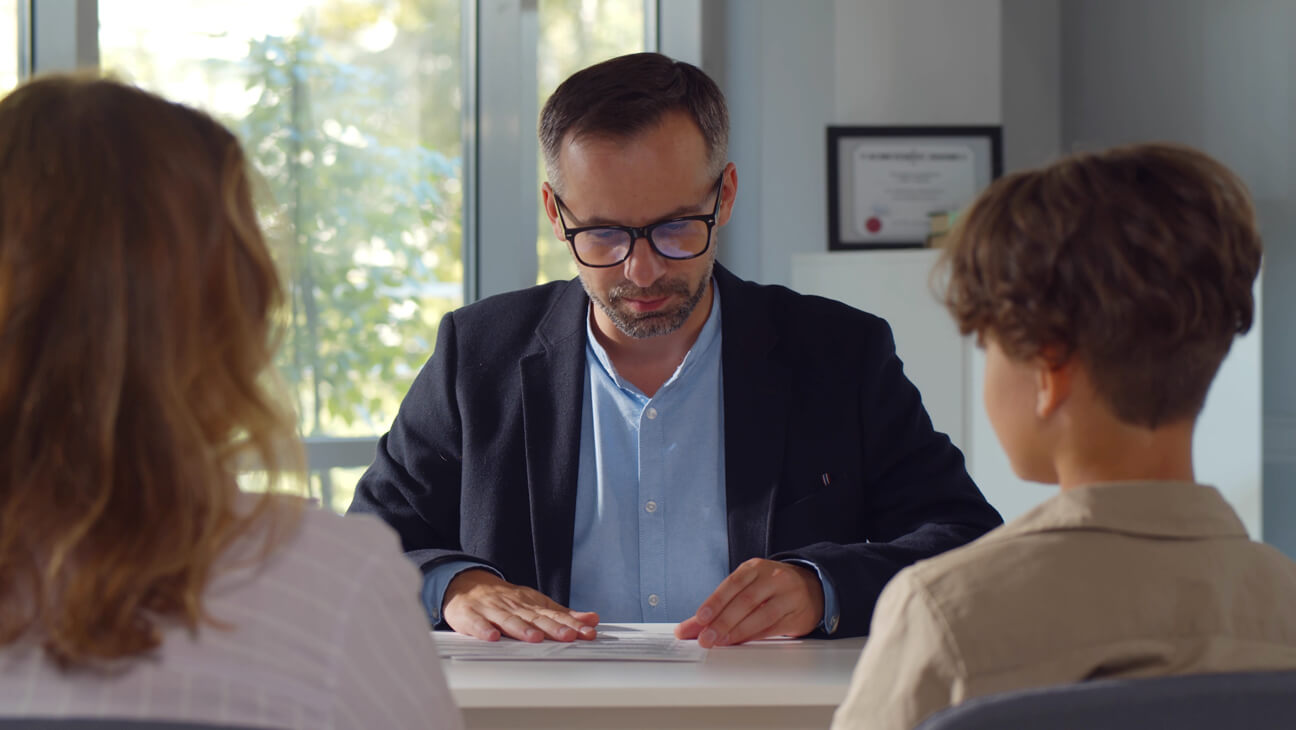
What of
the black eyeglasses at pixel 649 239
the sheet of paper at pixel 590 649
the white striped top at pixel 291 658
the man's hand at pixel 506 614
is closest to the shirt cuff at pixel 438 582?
the man's hand at pixel 506 614

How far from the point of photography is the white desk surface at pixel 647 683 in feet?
3.83

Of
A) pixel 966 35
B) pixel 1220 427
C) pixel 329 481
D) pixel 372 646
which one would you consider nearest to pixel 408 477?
pixel 372 646

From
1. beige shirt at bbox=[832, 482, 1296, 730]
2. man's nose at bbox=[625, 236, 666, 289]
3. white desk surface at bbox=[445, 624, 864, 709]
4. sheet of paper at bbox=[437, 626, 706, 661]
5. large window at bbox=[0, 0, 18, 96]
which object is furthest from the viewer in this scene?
large window at bbox=[0, 0, 18, 96]

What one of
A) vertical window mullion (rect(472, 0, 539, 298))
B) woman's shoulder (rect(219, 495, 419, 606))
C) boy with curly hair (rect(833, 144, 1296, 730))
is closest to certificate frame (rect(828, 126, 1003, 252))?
vertical window mullion (rect(472, 0, 539, 298))

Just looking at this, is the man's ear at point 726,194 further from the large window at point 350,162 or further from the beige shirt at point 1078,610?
the large window at point 350,162

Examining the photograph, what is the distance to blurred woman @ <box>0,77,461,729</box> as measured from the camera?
0.71 metres

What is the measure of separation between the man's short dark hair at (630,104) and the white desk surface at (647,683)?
2.65ft

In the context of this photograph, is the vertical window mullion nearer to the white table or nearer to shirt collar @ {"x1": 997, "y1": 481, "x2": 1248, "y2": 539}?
the white table

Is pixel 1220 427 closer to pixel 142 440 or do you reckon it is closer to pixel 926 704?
pixel 926 704

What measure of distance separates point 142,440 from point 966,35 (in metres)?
3.19

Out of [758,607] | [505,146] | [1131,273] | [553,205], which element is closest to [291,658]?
[1131,273]

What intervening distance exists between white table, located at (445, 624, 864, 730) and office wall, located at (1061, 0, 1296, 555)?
2.02m

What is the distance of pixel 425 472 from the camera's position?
1.85 metres

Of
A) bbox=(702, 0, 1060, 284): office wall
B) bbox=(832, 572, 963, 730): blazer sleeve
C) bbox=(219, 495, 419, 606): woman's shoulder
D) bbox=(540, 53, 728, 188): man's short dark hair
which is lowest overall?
bbox=(832, 572, 963, 730): blazer sleeve
